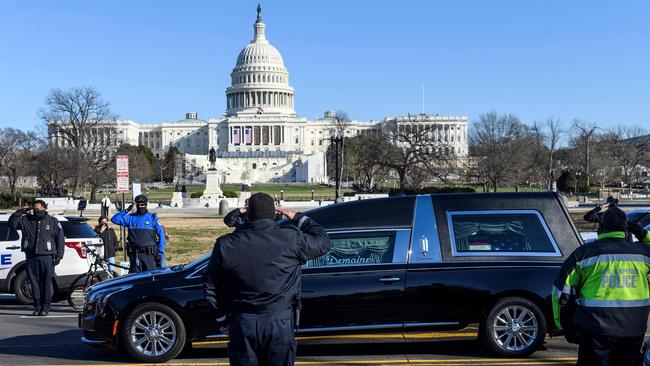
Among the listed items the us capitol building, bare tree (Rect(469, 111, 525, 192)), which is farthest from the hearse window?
the us capitol building

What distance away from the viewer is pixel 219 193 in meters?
70.1

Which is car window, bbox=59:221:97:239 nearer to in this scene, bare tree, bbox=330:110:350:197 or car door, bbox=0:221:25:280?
car door, bbox=0:221:25:280

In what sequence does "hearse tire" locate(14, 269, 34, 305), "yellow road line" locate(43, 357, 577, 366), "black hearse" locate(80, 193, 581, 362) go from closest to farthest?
"yellow road line" locate(43, 357, 577, 366) → "black hearse" locate(80, 193, 581, 362) → "hearse tire" locate(14, 269, 34, 305)

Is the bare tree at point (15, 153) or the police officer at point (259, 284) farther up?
the bare tree at point (15, 153)

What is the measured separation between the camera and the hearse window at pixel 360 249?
8.30 m

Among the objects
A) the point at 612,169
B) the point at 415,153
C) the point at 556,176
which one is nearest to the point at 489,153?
the point at 415,153

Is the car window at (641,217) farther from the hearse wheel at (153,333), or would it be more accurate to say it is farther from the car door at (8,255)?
the car door at (8,255)

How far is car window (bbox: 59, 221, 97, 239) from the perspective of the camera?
14.0 metres

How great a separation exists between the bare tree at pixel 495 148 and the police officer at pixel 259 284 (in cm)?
6268

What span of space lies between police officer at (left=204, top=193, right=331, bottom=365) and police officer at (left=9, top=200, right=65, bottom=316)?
→ 7550 millimetres

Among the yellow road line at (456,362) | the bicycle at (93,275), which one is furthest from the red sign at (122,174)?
the yellow road line at (456,362)

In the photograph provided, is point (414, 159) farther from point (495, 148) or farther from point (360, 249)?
point (360, 249)

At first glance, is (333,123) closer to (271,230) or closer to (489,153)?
(489,153)

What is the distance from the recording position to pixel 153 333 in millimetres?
8281
